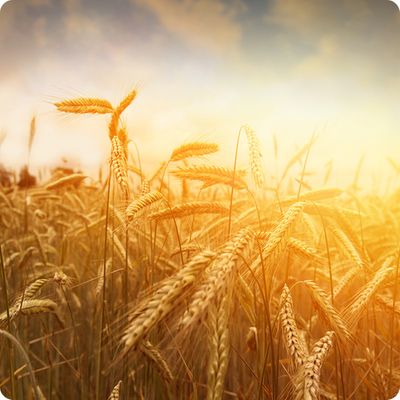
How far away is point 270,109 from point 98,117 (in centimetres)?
49

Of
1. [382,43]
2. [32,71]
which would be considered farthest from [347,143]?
[32,71]

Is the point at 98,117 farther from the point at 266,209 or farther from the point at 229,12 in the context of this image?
the point at 229,12

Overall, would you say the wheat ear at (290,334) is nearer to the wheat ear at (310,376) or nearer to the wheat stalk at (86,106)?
the wheat ear at (310,376)

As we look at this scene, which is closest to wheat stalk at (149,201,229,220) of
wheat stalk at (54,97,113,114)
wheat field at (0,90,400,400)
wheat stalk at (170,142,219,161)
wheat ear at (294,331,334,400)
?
wheat field at (0,90,400,400)

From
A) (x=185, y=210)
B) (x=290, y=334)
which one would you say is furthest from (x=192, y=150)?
(x=290, y=334)

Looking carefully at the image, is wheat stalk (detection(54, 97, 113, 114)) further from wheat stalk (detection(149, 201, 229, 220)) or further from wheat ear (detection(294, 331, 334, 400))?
wheat ear (detection(294, 331, 334, 400))

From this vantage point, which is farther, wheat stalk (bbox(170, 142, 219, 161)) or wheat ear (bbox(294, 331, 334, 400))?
wheat stalk (bbox(170, 142, 219, 161))

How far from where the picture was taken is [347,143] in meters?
1.30

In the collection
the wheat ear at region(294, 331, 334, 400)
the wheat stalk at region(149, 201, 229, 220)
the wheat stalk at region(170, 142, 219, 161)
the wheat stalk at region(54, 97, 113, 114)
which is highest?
the wheat stalk at region(54, 97, 113, 114)

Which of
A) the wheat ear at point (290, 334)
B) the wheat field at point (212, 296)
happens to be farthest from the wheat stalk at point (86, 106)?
the wheat ear at point (290, 334)

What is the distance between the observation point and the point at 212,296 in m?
0.51

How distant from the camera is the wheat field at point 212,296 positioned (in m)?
0.65

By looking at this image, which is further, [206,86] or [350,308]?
[206,86]

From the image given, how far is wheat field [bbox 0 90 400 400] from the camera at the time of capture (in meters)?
0.65
